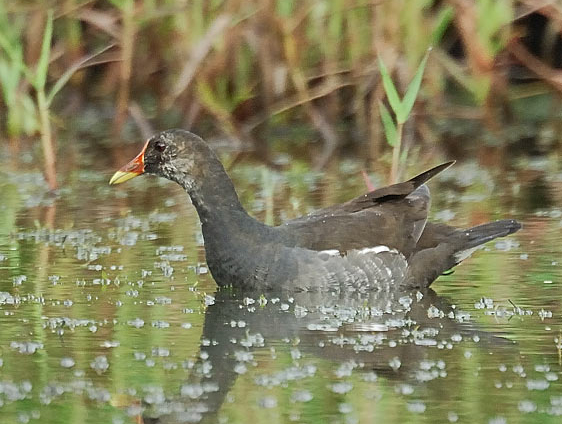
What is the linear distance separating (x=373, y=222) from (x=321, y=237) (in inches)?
12.9

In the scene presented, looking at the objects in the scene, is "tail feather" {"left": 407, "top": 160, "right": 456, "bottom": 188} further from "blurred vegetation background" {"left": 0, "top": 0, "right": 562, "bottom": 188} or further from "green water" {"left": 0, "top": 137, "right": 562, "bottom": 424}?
"blurred vegetation background" {"left": 0, "top": 0, "right": 562, "bottom": 188}

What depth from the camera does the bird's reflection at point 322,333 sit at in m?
4.63

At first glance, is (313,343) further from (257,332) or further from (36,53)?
(36,53)

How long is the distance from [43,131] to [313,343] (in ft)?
13.2

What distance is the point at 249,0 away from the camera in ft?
33.8

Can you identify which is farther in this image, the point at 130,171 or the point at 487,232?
the point at 130,171

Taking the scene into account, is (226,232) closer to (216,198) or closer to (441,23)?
(216,198)

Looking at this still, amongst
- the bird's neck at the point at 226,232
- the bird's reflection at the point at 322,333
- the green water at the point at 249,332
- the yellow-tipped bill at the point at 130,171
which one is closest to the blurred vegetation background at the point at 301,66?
the green water at the point at 249,332

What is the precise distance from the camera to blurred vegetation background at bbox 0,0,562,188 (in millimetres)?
10258

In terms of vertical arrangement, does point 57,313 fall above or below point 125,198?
below

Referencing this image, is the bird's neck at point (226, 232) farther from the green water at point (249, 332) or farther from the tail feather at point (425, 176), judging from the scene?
the tail feather at point (425, 176)

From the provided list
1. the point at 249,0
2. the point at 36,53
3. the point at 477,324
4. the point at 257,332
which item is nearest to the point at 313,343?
the point at 257,332

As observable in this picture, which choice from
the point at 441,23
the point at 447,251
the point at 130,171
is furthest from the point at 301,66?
the point at 447,251

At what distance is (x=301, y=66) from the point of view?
10656 millimetres
